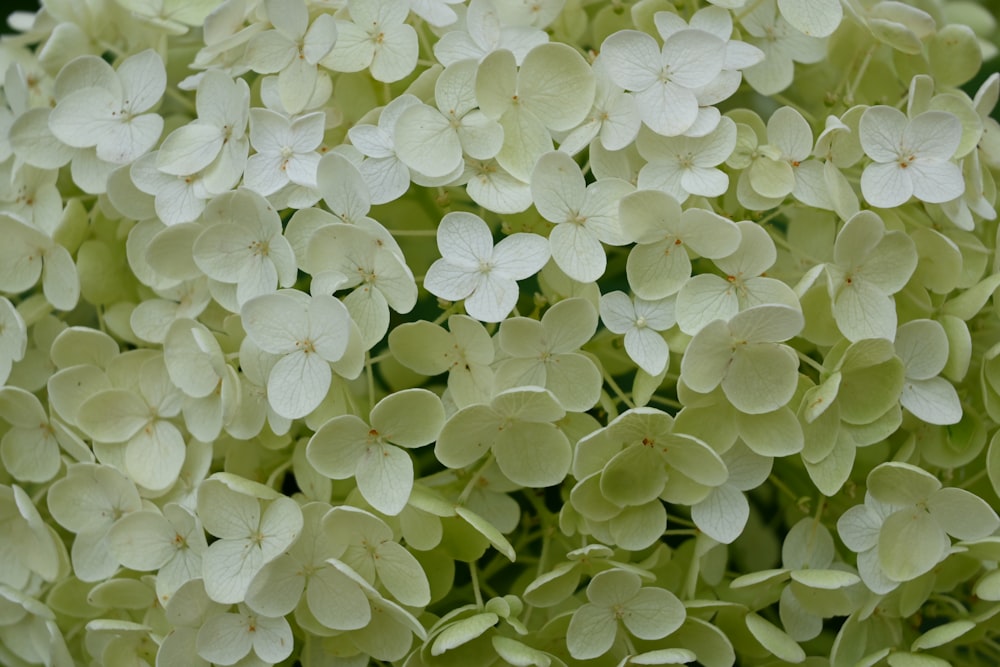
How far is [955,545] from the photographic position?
580 millimetres

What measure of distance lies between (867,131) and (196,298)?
14.7 inches

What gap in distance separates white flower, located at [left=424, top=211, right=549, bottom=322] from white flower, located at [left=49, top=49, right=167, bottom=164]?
0.20m

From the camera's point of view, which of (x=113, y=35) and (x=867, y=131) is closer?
(x=867, y=131)

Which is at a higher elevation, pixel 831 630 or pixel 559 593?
pixel 559 593

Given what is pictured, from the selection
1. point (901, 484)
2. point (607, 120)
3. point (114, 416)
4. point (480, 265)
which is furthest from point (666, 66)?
point (114, 416)

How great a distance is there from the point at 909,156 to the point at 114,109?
45cm

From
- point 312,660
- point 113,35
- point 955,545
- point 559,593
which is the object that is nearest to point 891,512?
point 955,545

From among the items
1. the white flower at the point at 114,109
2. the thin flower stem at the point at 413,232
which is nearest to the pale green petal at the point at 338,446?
the thin flower stem at the point at 413,232

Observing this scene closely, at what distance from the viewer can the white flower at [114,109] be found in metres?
0.64

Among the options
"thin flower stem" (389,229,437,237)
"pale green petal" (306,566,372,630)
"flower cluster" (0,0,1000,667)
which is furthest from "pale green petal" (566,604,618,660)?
"thin flower stem" (389,229,437,237)

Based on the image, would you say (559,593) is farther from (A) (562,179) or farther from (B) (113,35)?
(B) (113,35)

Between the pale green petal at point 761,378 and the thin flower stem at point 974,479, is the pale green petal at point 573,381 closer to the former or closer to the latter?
the pale green petal at point 761,378

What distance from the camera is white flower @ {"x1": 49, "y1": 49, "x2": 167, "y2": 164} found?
0.64 meters

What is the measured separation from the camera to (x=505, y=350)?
0.54m
